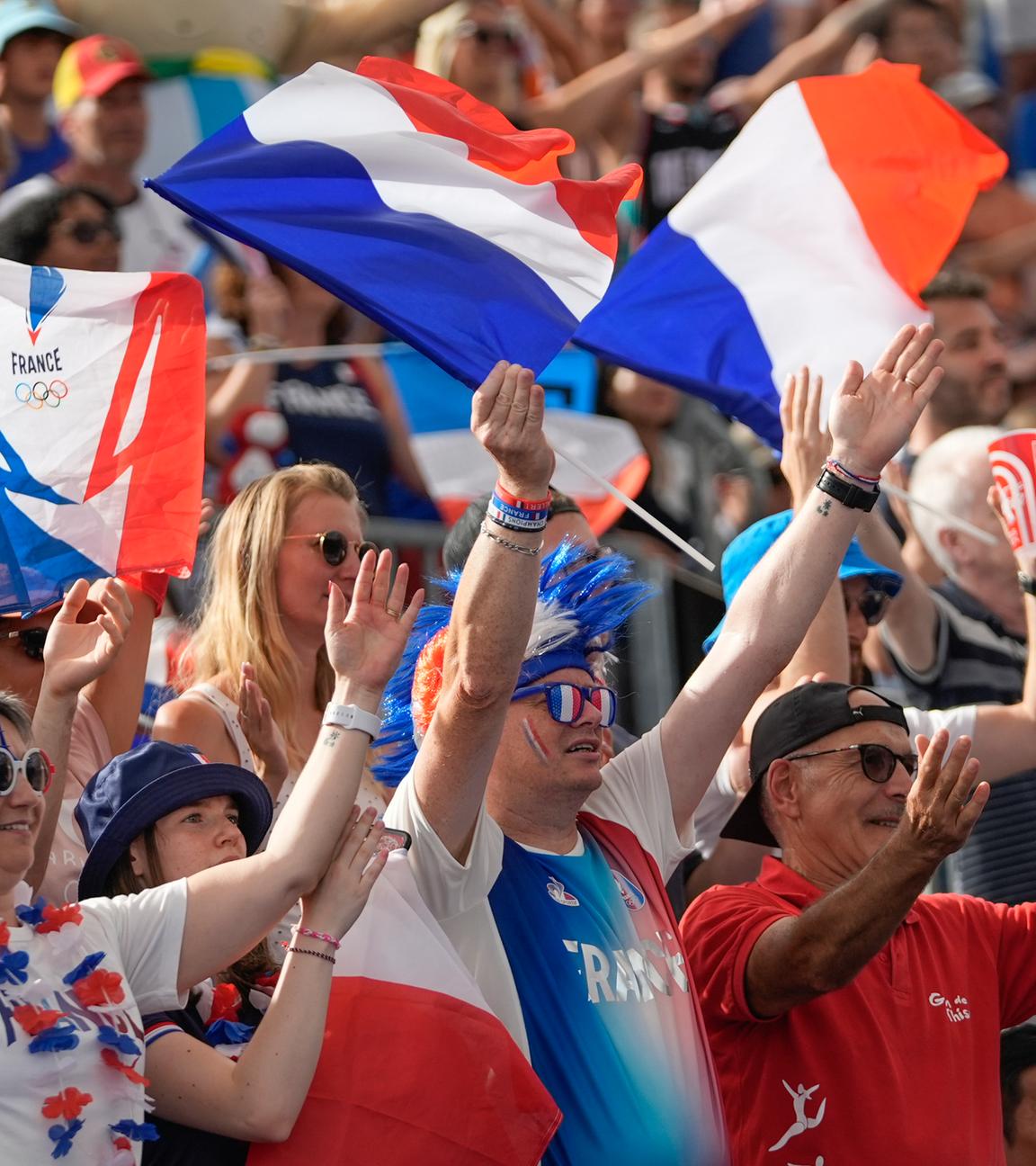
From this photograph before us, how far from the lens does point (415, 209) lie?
401 centimetres

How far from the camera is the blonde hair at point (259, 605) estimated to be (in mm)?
4383

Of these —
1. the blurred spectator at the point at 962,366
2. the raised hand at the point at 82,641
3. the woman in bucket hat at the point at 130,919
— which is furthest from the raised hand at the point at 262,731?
the blurred spectator at the point at 962,366

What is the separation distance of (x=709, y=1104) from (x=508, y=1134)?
20.2 inches

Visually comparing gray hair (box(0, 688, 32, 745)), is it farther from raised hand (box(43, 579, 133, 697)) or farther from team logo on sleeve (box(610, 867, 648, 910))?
team logo on sleeve (box(610, 867, 648, 910))

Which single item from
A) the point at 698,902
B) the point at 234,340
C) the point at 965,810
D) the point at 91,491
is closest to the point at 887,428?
the point at 965,810

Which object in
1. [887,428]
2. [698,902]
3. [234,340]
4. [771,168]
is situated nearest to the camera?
[887,428]

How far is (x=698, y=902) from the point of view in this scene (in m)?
4.08

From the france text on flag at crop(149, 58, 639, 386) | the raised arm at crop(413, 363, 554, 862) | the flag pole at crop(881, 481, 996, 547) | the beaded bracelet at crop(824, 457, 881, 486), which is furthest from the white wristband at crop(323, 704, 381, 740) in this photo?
Result: the flag pole at crop(881, 481, 996, 547)

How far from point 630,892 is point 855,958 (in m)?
0.43

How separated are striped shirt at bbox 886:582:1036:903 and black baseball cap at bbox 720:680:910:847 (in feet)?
2.73

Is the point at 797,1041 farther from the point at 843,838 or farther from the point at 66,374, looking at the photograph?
the point at 66,374

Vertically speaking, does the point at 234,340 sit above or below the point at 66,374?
below

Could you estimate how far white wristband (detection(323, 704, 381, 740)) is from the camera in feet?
10.3

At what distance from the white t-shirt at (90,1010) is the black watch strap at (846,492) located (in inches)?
57.1
